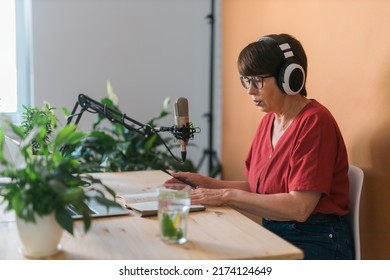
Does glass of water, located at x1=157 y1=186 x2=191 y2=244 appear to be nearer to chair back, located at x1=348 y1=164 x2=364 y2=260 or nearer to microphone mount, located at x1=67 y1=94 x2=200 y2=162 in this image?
microphone mount, located at x1=67 y1=94 x2=200 y2=162

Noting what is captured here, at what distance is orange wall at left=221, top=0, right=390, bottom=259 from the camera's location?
176cm

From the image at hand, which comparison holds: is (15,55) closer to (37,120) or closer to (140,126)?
(37,120)

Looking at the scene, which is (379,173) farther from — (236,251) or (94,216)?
(94,216)

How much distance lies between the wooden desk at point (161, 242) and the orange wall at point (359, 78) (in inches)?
22.2

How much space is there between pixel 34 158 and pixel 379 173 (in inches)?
44.1

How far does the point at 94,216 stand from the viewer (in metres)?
1.46

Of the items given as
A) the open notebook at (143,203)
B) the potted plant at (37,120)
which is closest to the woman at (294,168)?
the open notebook at (143,203)

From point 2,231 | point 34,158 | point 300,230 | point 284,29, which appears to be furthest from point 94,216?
point 284,29

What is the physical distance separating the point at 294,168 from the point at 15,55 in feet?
6.71

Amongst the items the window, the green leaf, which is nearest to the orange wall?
the green leaf

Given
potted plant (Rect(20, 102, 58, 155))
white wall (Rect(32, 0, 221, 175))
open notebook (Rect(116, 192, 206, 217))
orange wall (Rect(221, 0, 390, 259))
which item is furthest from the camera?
white wall (Rect(32, 0, 221, 175))

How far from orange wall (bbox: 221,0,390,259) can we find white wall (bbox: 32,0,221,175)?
0.97 metres

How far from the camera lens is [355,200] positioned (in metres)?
1.67

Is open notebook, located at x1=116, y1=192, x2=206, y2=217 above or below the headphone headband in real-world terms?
below
